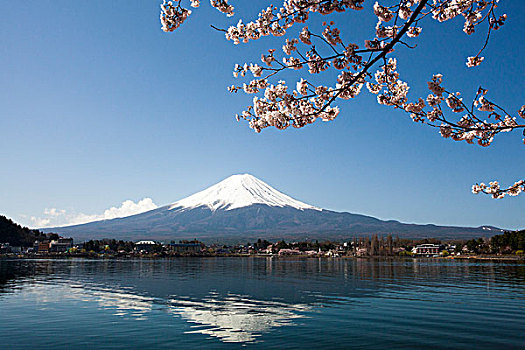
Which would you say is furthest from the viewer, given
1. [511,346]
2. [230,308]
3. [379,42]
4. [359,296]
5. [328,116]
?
[359,296]

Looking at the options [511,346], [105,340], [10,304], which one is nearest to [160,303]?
[10,304]

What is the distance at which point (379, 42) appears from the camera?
628cm

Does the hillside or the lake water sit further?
the hillside

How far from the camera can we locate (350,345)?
48.3 ft

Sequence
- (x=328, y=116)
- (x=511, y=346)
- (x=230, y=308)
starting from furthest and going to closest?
(x=230, y=308) → (x=511, y=346) → (x=328, y=116)

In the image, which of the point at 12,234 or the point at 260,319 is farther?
the point at 12,234

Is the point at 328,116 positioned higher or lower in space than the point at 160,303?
higher

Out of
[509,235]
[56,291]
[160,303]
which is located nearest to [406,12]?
[160,303]

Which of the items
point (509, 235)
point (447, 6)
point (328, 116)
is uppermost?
point (447, 6)

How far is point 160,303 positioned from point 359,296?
1350 cm

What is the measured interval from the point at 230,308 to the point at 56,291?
1643cm

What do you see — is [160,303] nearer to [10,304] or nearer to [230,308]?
[230,308]

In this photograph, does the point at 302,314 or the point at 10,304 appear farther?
the point at 10,304

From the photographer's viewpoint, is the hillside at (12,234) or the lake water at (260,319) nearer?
the lake water at (260,319)
